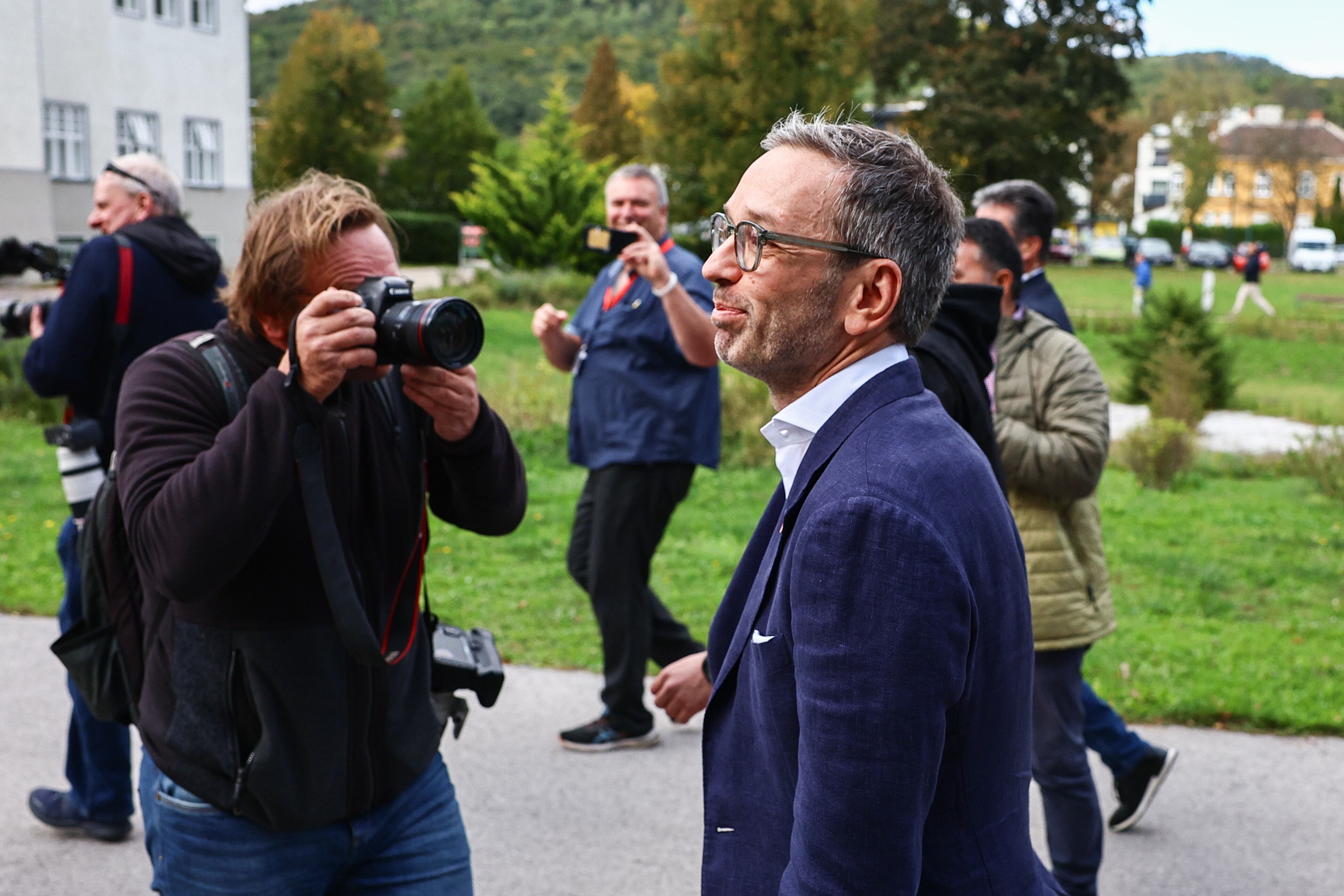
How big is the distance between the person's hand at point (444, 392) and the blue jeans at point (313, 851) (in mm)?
695

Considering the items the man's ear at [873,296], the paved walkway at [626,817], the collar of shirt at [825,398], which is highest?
the man's ear at [873,296]

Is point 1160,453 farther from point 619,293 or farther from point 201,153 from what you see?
point 201,153

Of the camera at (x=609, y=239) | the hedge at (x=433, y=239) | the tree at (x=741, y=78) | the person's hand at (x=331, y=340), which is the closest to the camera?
the person's hand at (x=331, y=340)

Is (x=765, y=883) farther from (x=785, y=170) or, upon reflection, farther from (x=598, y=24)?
(x=598, y=24)

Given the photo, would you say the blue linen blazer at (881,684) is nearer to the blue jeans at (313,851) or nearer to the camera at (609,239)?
the blue jeans at (313,851)

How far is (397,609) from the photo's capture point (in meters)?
2.48

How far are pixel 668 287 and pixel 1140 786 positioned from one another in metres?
2.51

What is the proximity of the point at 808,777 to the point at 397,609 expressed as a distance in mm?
1165

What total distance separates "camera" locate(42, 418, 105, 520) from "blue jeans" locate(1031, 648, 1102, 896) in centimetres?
293

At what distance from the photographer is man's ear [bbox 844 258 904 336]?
5.64ft

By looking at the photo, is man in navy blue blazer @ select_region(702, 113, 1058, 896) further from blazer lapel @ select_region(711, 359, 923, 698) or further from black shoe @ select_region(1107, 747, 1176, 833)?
black shoe @ select_region(1107, 747, 1176, 833)

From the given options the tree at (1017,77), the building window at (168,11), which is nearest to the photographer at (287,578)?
the building window at (168,11)

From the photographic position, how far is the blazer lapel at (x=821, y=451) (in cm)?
168

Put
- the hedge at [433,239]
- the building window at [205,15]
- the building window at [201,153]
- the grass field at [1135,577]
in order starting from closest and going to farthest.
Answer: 1. the grass field at [1135,577]
2. the building window at [205,15]
3. the building window at [201,153]
4. the hedge at [433,239]
